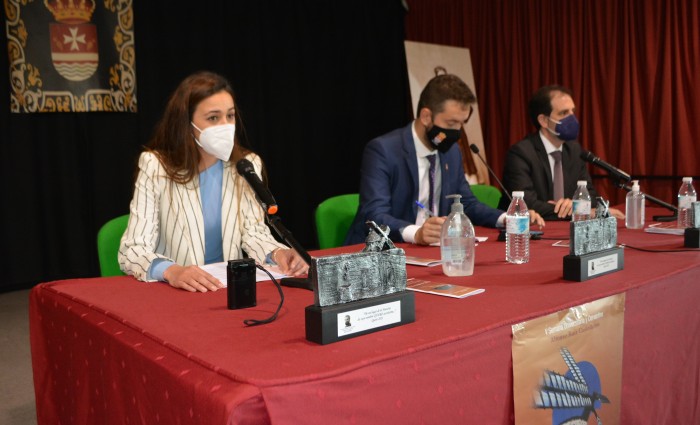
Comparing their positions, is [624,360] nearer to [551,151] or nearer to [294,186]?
[551,151]

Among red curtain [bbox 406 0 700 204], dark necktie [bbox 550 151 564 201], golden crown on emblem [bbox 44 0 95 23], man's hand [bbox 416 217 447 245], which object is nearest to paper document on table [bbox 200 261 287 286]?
man's hand [bbox 416 217 447 245]

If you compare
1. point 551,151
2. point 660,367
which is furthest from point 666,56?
point 660,367

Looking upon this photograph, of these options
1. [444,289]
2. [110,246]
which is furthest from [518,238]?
[110,246]

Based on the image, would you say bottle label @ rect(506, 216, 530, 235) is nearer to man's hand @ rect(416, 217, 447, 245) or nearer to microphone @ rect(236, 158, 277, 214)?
man's hand @ rect(416, 217, 447, 245)

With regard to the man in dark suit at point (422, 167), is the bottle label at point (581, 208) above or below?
below

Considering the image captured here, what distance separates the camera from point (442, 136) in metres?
2.67

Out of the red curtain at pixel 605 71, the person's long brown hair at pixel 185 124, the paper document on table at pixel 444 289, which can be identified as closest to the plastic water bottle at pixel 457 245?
the paper document on table at pixel 444 289

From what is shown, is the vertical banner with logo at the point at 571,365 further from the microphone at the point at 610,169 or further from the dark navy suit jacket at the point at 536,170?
the dark navy suit jacket at the point at 536,170

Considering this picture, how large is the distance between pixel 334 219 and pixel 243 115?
122 inches

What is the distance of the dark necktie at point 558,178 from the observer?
130 inches

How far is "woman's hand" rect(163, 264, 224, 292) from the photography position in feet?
5.15

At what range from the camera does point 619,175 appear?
2467 mm

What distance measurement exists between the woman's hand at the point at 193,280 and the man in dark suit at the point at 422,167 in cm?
102

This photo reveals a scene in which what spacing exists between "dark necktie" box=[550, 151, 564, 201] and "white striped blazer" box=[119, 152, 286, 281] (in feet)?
5.71
